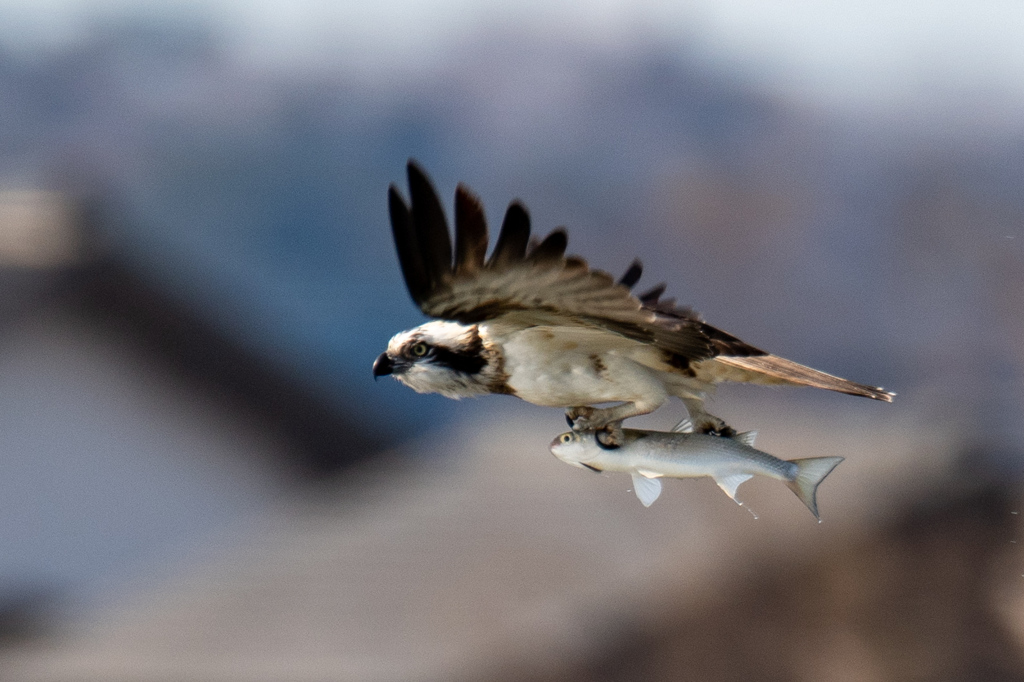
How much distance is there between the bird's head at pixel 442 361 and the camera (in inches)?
141

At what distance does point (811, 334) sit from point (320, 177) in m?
7.51

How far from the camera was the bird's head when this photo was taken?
3594mm

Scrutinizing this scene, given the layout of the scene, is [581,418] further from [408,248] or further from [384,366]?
[408,248]

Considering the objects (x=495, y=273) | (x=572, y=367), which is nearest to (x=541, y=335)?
(x=572, y=367)

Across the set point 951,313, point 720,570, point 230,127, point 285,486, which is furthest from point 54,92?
point 951,313

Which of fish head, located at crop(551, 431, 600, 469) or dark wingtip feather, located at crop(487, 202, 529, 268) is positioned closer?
dark wingtip feather, located at crop(487, 202, 529, 268)

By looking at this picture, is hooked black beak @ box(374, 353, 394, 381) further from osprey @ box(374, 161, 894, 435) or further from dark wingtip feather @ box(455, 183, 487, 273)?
dark wingtip feather @ box(455, 183, 487, 273)

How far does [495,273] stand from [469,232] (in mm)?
144

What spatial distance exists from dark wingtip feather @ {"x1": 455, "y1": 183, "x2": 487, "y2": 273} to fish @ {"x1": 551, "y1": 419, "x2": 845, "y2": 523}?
761mm

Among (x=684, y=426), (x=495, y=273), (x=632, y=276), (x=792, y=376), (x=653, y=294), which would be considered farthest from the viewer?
(x=653, y=294)

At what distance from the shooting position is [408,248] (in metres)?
3.11

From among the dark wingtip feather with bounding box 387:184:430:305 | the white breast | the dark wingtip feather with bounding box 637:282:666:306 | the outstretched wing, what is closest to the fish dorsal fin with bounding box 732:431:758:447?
the white breast

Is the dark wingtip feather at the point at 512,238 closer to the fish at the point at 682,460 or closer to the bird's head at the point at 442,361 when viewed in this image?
the bird's head at the point at 442,361

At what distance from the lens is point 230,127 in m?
17.8
